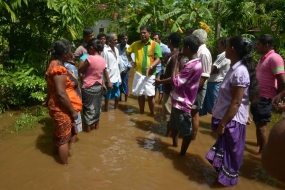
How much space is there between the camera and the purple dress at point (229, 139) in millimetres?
3662

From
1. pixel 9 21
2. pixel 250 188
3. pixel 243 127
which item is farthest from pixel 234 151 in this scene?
pixel 9 21

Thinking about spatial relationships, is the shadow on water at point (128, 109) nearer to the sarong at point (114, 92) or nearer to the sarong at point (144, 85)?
the sarong at point (114, 92)

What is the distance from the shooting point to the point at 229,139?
12.1 ft

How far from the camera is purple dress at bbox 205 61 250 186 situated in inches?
144

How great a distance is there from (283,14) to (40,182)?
832 cm

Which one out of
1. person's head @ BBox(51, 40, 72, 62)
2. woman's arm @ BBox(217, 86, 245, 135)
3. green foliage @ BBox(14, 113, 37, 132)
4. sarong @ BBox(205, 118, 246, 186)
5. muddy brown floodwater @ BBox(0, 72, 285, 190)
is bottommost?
muddy brown floodwater @ BBox(0, 72, 285, 190)

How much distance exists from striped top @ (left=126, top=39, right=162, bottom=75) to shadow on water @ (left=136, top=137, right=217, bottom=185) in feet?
5.96

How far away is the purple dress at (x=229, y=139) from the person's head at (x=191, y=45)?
2.87 ft

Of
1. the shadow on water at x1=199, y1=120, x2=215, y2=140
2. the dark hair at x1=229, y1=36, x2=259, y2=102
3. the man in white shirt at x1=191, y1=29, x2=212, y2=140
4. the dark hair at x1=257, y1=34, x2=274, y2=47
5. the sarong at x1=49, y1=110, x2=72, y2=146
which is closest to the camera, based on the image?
the dark hair at x1=229, y1=36, x2=259, y2=102

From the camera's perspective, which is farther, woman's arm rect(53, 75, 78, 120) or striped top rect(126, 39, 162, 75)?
striped top rect(126, 39, 162, 75)

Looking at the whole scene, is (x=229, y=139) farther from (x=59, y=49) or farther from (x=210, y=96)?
(x=59, y=49)

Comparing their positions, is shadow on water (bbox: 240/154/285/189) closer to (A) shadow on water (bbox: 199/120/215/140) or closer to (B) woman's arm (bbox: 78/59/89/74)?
(A) shadow on water (bbox: 199/120/215/140)

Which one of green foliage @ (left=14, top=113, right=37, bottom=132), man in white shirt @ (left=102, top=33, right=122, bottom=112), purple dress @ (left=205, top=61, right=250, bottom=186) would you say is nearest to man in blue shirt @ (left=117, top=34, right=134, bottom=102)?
man in white shirt @ (left=102, top=33, right=122, bottom=112)

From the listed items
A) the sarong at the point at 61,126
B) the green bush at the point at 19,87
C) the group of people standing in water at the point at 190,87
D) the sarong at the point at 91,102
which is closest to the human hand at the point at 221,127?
the group of people standing in water at the point at 190,87
